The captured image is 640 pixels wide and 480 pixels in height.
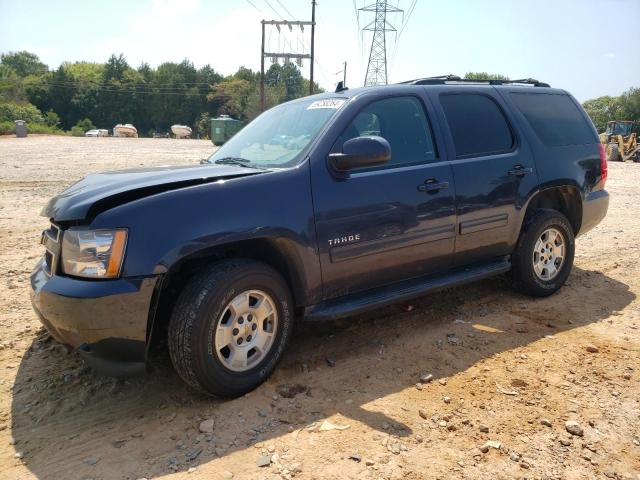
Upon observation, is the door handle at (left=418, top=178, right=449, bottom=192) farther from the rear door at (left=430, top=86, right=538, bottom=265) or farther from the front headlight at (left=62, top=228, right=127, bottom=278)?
the front headlight at (left=62, top=228, right=127, bottom=278)

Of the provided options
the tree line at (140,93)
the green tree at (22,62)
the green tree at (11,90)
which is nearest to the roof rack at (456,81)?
the tree line at (140,93)

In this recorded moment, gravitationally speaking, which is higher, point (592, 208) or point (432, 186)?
point (432, 186)

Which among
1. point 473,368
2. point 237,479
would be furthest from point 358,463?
point 473,368

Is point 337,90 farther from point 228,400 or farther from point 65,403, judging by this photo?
point 65,403

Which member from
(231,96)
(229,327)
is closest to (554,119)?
(229,327)

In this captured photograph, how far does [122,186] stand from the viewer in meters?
2.94

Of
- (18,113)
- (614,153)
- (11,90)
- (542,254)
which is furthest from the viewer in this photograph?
(11,90)

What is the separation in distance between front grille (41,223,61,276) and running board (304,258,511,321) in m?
1.53

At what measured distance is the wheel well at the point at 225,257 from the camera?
3.02 m

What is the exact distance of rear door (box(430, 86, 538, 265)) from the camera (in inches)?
158

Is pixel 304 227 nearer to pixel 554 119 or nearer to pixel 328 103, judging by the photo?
pixel 328 103

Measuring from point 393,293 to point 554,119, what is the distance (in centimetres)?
264

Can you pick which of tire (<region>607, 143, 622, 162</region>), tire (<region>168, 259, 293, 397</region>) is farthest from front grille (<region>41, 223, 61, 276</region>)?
tire (<region>607, 143, 622, 162</region>)

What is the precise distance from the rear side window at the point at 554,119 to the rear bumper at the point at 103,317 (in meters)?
3.75
